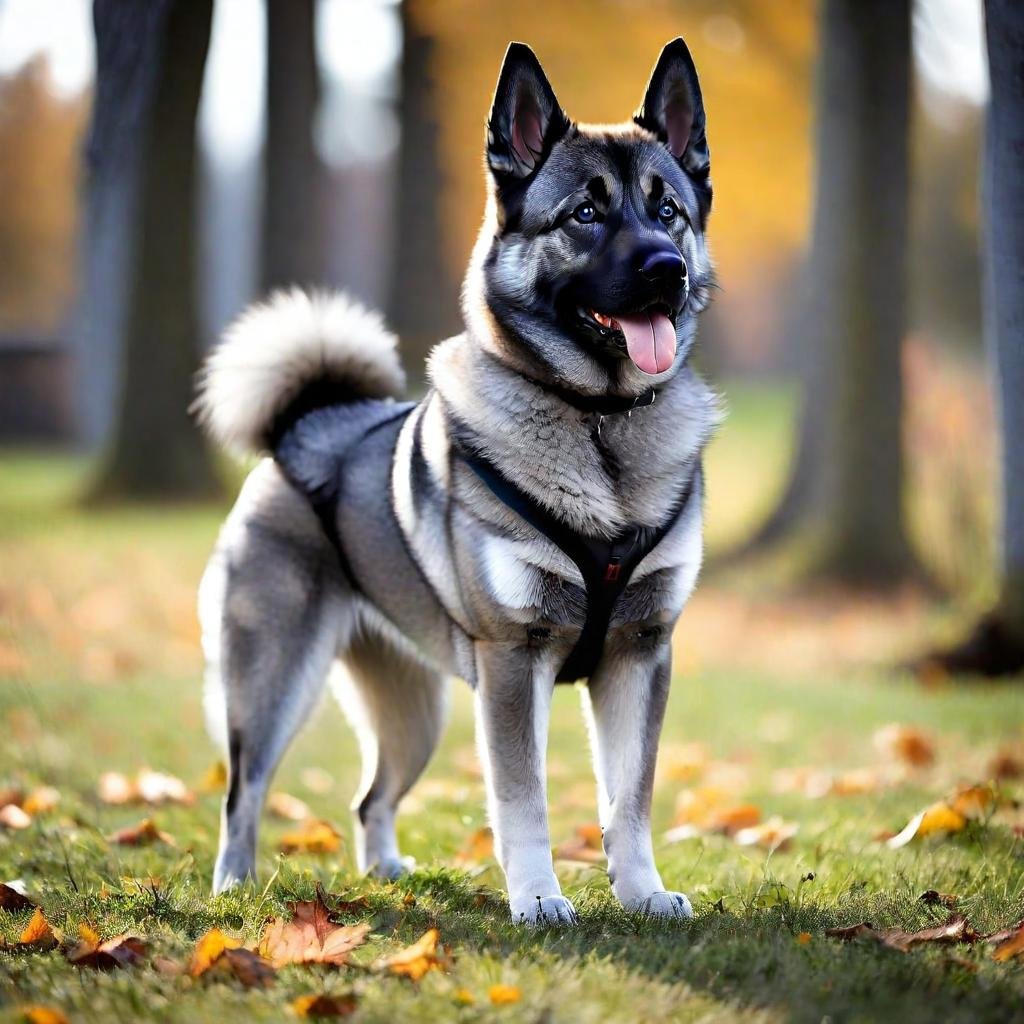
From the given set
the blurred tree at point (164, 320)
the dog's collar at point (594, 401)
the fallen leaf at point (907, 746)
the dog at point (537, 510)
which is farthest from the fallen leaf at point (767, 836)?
the blurred tree at point (164, 320)

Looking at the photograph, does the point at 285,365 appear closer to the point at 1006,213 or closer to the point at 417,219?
the point at 1006,213

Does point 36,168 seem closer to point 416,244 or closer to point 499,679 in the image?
point 416,244

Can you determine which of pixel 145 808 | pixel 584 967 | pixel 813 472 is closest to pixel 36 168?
pixel 813 472

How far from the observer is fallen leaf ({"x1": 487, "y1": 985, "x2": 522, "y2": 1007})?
96.5 inches

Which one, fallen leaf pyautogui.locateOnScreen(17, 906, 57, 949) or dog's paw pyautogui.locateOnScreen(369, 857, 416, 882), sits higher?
fallen leaf pyautogui.locateOnScreen(17, 906, 57, 949)

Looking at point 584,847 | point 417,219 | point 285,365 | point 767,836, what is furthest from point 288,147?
point 767,836

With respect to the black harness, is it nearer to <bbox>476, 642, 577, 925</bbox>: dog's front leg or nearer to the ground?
<bbox>476, 642, 577, 925</bbox>: dog's front leg

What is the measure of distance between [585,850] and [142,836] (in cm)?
139

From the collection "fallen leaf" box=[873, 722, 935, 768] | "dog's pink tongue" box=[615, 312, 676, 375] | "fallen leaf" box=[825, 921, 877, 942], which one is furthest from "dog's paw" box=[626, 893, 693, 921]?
"fallen leaf" box=[873, 722, 935, 768]

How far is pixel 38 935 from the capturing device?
2895mm

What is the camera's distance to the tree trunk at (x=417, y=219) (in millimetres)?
15133

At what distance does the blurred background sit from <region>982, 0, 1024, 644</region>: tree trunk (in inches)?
15.6

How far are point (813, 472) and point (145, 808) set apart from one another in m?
6.51

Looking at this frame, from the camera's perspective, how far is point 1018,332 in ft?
15.0
